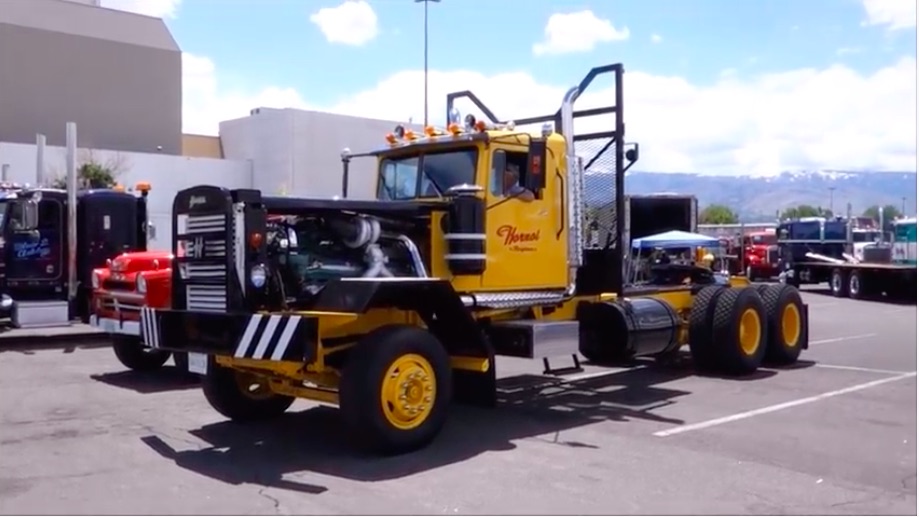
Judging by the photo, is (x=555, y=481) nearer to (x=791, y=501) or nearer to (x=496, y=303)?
(x=791, y=501)

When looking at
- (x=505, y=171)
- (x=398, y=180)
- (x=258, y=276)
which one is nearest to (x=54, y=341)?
(x=398, y=180)

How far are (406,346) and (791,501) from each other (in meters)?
3.08

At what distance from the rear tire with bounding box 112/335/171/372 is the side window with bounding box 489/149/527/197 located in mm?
5487

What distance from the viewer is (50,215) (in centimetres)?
1565

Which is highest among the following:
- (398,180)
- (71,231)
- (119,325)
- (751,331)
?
(398,180)

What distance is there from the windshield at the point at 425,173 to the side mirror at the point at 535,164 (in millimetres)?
524

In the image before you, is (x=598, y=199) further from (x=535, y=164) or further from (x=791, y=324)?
(x=791, y=324)

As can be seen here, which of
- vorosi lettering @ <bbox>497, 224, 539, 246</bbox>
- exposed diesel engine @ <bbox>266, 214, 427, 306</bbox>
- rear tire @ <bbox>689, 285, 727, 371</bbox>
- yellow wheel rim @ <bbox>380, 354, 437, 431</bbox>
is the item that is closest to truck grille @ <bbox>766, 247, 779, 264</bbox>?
rear tire @ <bbox>689, 285, 727, 371</bbox>

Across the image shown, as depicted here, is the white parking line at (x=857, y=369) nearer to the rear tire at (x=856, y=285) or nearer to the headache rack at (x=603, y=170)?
the headache rack at (x=603, y=170)

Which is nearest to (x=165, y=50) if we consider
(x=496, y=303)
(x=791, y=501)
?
(x=496, y=303)

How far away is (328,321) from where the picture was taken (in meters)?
7.98

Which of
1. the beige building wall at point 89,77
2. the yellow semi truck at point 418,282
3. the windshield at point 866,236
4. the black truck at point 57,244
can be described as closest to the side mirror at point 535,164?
the yellow semi truck at point 418,282

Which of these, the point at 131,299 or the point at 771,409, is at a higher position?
the point at 131,299

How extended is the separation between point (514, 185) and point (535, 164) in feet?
1.09
